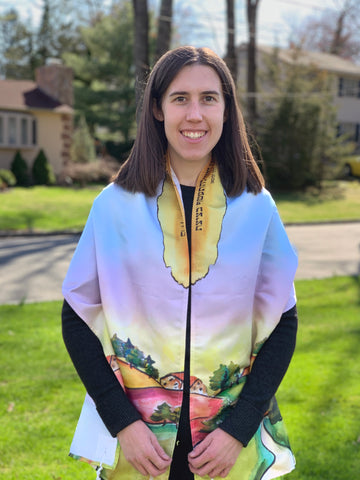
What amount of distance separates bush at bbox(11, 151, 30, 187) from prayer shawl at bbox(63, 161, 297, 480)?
22157mm

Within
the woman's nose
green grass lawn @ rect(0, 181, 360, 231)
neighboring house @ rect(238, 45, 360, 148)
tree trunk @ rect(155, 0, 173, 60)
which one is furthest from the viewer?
neighboring house @ rect(238, 45, 360, 148)

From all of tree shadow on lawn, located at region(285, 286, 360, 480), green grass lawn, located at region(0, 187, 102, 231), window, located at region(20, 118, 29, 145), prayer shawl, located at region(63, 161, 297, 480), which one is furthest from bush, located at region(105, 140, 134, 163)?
prayer shawl, located at region(63, 161, 297, 480)

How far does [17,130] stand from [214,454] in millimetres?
24216

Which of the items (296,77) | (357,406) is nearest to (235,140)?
(357,406)

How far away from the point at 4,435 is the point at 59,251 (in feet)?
27.2

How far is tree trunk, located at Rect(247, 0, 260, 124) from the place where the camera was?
24375 mm

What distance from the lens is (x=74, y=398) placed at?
4418 millimetres

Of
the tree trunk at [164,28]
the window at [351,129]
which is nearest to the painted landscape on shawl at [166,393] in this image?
the tree trunk at [164,28]

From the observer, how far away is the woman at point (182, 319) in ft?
5.76

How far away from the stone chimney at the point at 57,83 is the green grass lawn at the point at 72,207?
5.51m

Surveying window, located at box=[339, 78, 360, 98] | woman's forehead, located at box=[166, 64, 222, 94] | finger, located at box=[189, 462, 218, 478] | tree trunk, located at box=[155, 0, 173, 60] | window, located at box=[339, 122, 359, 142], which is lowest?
finger, located at box=[189, 462, 218, 478]

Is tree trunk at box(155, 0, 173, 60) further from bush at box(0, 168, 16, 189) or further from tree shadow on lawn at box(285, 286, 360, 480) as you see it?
bush at box(0, 168, 16, 189)

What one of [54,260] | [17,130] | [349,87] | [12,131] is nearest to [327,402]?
[54,260]

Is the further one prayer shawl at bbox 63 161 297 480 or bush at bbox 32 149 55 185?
bush at bbox 32 149 55 185
